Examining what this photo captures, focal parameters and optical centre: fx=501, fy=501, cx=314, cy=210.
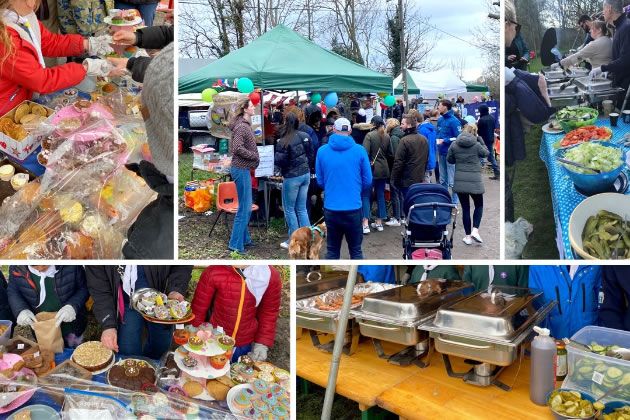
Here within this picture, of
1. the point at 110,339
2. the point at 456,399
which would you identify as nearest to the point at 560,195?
the point at 456,399

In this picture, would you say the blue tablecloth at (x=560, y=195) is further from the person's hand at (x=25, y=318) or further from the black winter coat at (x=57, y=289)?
the person's hand at (x=25, y=318)

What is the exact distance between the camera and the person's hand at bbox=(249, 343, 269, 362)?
101 inches

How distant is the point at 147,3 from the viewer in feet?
6.44

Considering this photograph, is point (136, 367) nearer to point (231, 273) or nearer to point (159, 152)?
point (231, 273)

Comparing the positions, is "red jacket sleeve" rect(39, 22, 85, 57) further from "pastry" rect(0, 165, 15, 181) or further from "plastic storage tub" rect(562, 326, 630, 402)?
"plastic storage tub" rect(562, 326, 630, 402)

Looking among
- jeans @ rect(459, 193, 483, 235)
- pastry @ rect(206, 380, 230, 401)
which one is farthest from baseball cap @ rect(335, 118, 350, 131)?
pastry @ rect(206, 380, 230, 401)

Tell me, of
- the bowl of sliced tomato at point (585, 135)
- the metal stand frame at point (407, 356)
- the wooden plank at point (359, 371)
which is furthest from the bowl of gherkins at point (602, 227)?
the wooden plank at point (359, 371)

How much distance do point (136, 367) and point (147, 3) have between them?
1548 mm

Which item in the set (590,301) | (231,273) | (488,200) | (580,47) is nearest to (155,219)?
(231,273)

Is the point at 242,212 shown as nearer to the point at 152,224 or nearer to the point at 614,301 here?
the point at 152,224

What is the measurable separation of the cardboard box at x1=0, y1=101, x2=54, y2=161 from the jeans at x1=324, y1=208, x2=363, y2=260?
5.74 feet

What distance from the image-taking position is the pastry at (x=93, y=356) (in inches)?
87.2

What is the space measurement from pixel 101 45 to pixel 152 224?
27.3 inches

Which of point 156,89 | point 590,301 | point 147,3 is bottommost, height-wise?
point 590,301
